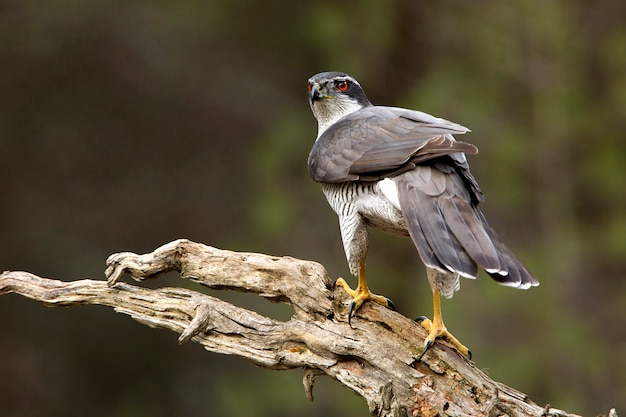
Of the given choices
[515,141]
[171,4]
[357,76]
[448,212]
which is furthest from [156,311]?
[171,4]

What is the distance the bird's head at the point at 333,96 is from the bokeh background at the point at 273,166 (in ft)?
8.98

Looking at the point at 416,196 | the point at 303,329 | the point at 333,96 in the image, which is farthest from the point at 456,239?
the point at 333,96

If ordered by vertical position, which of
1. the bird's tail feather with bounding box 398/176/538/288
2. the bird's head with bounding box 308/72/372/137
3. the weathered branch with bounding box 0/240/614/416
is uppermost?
the bird's head with bounding box 308/72/372/137

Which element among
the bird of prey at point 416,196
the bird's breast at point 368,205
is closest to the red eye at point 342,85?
the bird of prey at point 416,196

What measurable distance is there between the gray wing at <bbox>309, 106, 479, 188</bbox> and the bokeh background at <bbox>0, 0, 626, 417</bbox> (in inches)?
133

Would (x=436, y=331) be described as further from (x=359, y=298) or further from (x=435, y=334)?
(x=359, y=298)

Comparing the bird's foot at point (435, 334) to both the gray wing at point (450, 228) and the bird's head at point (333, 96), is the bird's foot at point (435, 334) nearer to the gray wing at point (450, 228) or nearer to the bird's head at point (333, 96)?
the gray wing at point (450, 228)

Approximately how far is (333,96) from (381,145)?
1.03m

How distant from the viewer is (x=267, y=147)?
8883 millimetres

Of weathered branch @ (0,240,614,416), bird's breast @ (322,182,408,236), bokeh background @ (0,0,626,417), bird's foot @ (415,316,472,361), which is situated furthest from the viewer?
bokeh background @ (0,0,626,417)

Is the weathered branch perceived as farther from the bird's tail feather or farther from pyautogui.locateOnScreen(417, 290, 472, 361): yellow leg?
the bird's tail feather

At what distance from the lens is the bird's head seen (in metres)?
5.27

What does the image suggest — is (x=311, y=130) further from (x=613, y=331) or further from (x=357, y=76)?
(x=613, y=331)

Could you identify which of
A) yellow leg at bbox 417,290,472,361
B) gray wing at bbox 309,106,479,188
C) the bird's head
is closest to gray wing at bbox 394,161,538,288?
gray wing at bbox 309,106,479,188
